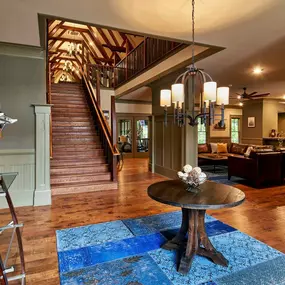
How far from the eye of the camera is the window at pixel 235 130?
12023 mm

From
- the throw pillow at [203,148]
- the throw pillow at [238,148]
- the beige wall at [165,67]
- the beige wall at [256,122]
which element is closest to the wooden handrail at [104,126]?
the beige wall at [165,67]

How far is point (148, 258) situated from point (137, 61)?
6713mm

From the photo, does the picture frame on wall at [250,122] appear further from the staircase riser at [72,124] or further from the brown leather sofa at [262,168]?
the staircase riser at [72,124]

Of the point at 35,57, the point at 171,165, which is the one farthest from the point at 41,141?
the point at 171,165

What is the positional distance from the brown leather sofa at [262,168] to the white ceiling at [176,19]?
7.93ft

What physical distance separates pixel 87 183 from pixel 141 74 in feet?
12.1

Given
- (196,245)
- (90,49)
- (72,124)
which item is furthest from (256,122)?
(196,245)

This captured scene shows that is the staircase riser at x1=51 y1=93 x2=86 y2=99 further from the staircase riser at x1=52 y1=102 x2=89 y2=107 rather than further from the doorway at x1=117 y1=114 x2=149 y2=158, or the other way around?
the doorway at x1=117 y1=114 x2=149 y2=158

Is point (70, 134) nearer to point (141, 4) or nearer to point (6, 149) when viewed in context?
point (6, 149)

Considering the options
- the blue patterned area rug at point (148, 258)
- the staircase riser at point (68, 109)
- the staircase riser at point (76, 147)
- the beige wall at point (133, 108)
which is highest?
the beige wall at point (133, 108)

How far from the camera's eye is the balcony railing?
18.1ft

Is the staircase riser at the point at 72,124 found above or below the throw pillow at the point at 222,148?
above

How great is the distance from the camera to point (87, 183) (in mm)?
5098

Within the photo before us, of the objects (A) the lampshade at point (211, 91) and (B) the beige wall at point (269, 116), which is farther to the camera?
(B) the beige wall at point (269, 116)
